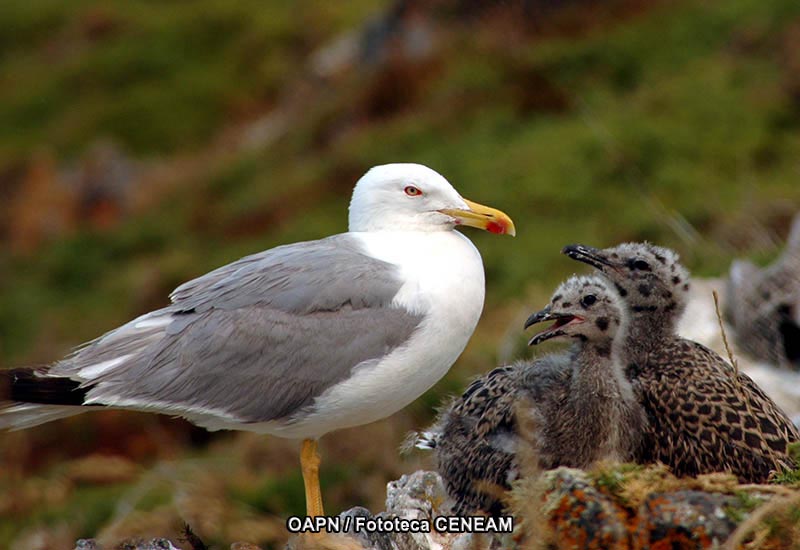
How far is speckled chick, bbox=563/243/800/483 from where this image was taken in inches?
240

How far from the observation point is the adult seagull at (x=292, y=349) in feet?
20.8

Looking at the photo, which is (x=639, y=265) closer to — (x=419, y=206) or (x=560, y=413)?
(x=560, y=413)

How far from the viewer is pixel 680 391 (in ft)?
20.9

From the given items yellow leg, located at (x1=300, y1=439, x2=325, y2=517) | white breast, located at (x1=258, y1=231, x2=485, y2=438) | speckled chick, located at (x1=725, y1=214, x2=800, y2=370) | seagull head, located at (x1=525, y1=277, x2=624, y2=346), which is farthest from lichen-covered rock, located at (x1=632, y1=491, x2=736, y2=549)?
speckled chick, located at (x1=725, y1=214, x2=800, y2=370)

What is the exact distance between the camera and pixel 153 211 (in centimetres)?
2517

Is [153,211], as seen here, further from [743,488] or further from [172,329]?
[743,488]

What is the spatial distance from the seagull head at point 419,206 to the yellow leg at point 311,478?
4.28 feet

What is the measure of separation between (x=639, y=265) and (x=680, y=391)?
37.8 inches

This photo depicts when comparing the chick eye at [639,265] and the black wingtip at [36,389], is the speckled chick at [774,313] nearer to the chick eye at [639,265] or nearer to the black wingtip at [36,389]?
the chick eye at [639,265]

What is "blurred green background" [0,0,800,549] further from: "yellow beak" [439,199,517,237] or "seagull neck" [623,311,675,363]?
"seagull neck" [623,311,675,363]

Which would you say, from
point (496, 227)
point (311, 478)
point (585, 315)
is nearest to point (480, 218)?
point (496, 227)

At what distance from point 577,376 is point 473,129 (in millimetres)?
13796

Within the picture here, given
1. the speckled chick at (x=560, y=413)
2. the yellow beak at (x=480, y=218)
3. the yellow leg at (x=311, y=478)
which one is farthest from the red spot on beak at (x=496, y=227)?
the yellow leg at (x=311, y=478)

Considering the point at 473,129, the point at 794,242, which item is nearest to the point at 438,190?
the point at 794,242
